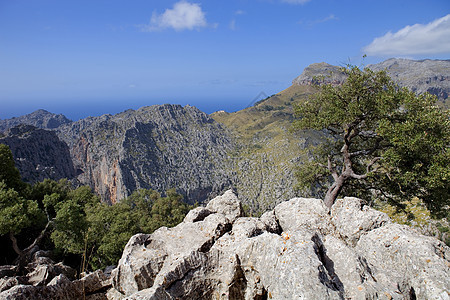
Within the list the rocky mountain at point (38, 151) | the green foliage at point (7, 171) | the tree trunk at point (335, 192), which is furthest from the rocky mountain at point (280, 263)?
the rocky mountain at point (38, 151)

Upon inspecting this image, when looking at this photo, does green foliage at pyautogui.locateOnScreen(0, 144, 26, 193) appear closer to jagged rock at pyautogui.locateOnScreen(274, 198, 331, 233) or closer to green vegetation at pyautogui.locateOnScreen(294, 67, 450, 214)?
jagged rock at pyautogui.locateOnScreen(274, 198, 331, 233)

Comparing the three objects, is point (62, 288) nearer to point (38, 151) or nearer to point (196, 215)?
point (196, 215)

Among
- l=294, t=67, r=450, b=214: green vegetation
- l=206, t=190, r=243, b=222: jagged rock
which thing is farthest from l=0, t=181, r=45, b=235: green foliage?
l=294, t=67, r=450, b=214: green vegetation

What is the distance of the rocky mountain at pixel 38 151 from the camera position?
13212 cm

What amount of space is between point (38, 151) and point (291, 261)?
665ft

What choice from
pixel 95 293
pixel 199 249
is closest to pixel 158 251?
pixel 199 249

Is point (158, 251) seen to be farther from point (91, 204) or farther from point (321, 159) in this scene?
point (91, 204)

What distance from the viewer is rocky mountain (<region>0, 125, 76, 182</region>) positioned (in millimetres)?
132125

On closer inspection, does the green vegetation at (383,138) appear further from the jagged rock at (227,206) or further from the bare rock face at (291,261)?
the jagged rock at (227,206)

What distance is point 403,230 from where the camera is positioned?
10.4m

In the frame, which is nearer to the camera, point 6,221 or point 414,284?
point 414,284

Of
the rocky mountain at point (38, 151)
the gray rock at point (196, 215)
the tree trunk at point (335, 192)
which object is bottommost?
the rocky mountain at point (38, 151)

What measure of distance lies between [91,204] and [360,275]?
4568 centimetres

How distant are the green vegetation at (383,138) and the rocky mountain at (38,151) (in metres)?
140
